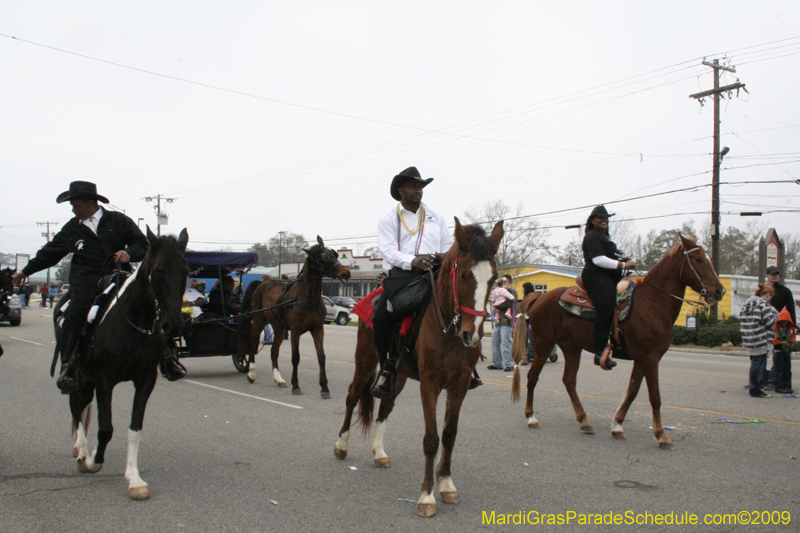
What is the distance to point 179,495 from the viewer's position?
479 centimetres

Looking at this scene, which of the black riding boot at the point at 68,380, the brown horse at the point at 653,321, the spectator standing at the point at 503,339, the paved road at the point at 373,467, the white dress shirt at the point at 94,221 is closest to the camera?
the paved road at the point at 373,467

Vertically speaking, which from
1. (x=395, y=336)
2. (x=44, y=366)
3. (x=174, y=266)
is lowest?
(x=44, y=366)

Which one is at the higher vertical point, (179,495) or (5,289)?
(5,289)

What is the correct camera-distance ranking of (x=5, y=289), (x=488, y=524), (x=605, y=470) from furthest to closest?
(x=5, y=289) → (x=605, y=470) → (x=488, y=524)

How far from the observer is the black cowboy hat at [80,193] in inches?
219

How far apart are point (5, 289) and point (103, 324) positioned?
12.5 ft

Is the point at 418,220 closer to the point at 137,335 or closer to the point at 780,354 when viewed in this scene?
the point at 137,335

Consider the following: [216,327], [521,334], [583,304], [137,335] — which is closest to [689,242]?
[583,304]

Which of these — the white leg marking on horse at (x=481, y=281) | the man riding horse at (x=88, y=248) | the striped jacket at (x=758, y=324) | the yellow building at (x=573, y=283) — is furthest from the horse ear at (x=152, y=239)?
the yellow building at (x=573, y=283)

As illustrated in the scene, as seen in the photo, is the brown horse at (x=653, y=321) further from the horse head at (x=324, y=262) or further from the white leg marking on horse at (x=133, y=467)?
the white leg marking on horse at (x=133, y=467)

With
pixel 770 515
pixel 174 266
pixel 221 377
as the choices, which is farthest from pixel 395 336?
pixel 221 377

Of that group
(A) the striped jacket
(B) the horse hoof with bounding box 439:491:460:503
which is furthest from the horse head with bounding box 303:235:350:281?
(A) the striped jacket

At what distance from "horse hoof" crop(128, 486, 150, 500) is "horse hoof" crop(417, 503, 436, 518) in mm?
2144

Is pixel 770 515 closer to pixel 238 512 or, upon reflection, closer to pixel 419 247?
pixel 419 247
